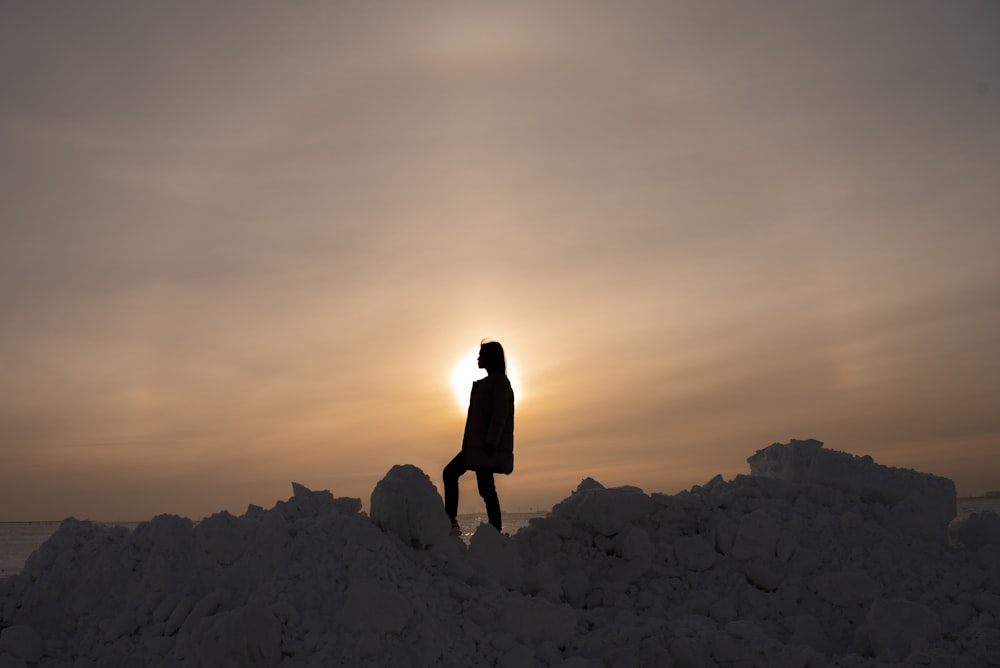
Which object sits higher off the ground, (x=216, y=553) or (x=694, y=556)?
(x=216, y=553)

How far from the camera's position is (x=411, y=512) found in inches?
250

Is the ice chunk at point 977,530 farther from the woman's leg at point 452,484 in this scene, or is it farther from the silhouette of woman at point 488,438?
the woman's leg at point 452,484

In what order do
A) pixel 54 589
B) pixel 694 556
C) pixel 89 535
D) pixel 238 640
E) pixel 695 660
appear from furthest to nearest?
1. pixel 694 556
2. pixel 89 535
3. pixel 54 589
4. pixel 695 660
5. pixel 238 640

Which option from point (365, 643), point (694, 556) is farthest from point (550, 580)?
point (365, 643)

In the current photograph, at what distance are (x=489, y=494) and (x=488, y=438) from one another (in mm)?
554

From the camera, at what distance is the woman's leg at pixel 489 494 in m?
7.35

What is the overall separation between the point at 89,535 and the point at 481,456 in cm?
321

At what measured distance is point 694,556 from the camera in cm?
709

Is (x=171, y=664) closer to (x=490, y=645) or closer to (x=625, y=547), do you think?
(x=490, y=645)

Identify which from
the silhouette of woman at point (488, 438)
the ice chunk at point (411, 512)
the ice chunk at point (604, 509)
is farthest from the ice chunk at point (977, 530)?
the ice chunk at point (411, 512)

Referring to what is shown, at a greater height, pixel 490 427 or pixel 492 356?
pixel 492 356

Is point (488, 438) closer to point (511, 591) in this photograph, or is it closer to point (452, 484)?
point (452, 484)

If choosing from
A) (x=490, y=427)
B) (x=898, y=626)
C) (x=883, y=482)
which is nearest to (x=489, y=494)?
(x=490, y=427)

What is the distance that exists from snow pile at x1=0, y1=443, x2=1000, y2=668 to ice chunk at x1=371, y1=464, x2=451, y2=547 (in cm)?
2
